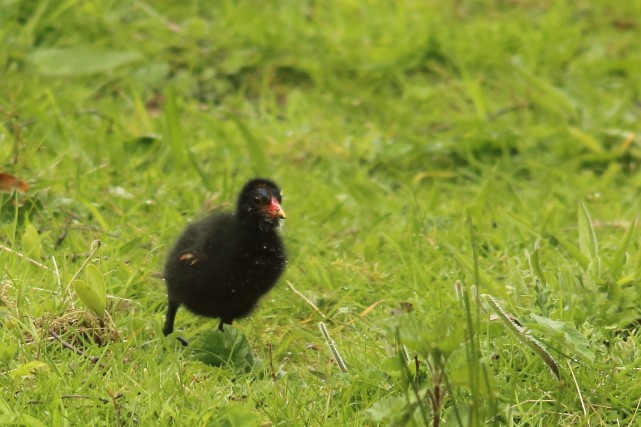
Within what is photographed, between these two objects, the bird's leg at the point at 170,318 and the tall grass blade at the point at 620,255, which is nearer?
the bird's leg at the point at 170,318

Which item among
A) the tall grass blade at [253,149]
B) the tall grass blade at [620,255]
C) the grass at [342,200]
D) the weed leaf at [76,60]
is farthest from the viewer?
the weed leaf at [76,60]

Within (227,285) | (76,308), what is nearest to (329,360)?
(227,285)

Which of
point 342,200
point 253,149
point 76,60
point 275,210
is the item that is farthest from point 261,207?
point 76,60

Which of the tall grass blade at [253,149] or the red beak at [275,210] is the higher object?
the red beak at [275,210]

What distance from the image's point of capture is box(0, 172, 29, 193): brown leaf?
5754mm

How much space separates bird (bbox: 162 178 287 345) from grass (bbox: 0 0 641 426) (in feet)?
0.63

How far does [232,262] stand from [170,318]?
0.37 metres

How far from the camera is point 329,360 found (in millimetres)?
4824

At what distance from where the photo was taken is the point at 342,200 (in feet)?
23.0

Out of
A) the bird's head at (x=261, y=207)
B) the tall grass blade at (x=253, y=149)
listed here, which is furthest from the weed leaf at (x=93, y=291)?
the tall grass blade at (x=253, y=149)

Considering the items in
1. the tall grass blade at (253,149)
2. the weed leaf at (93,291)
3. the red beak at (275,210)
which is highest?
the red beak at (275,210)

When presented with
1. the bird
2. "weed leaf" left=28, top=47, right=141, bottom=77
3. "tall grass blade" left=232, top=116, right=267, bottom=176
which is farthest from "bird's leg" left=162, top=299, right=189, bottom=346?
"weed leaf" left=28, top=47, right=141, bottom=77

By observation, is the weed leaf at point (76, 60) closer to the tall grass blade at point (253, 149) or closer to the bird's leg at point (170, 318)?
the tall grass blade at point (253, 149)

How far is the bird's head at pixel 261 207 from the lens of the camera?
4.93 meters
